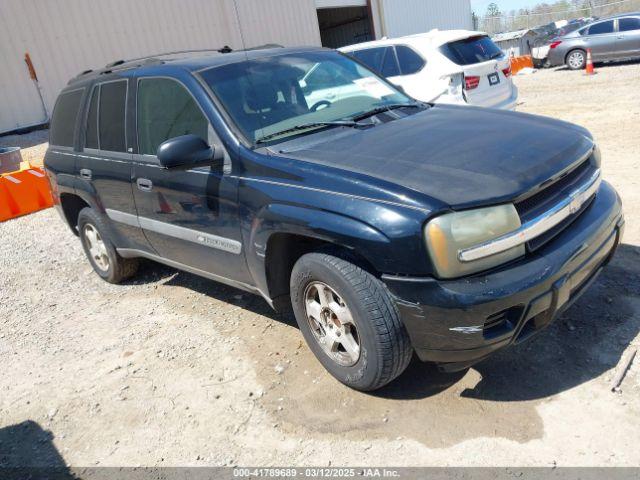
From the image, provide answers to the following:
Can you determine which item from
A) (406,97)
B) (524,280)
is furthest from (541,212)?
(406,97)

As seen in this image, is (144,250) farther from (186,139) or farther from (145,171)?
(186,139)

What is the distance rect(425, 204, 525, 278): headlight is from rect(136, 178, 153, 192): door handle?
2.23m

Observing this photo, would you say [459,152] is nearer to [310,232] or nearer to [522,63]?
[310,232]

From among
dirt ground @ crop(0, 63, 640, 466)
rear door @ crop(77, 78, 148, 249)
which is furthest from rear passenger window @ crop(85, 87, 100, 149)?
dirt ground @ crop(0, 63, 640, 466)

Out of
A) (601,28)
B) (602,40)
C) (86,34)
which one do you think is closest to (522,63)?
(601,28)

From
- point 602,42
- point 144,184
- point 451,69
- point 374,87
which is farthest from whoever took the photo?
point 602,42

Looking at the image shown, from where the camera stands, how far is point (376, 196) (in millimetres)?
2664

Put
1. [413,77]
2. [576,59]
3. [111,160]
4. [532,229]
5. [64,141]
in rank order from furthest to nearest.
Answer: [576,59], [413,77], [64,141], [111,160], [532,229]

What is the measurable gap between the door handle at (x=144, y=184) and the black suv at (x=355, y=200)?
0.08ft

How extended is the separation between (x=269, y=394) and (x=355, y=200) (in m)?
1.35

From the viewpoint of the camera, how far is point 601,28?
16.6 meters

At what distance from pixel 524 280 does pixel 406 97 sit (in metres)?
2.12

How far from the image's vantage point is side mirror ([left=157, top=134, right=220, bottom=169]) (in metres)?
3.22

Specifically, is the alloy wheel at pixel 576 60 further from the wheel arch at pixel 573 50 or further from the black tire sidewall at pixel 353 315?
the black tire sidewall at pixel 353 315
